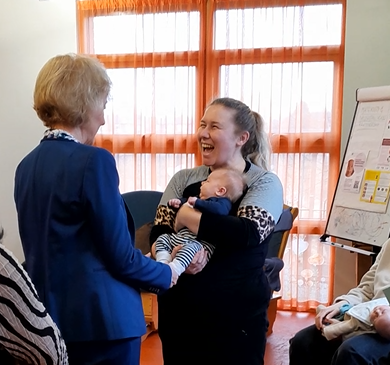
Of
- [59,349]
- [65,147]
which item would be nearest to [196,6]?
[65,147]

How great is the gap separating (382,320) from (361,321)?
11 centimetres

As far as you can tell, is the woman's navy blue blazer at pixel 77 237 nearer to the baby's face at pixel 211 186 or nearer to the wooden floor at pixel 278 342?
the baby's face at pixel 211 186

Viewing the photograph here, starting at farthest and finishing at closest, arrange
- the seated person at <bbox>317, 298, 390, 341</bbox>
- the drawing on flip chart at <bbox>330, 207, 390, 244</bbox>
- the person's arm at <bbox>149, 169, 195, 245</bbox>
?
1. the drawing on flip chart at <bbox>330, 207, 390, 244</bbox>
2. the person's arm at <bbox>149, 169, 195, 245</bbox>
3. the seated person at <bbox>317, 298, 390, 341</bbox>

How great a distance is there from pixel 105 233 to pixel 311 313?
294 cm

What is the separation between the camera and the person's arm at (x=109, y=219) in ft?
3.72

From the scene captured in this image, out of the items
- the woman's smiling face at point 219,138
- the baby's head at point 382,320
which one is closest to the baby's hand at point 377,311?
the baby's head at point 382,320

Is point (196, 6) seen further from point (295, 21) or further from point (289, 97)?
point (289, 97)

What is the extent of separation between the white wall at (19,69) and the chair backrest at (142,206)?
3.07 ft

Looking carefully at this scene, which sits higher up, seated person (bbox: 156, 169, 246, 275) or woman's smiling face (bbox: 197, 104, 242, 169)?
woman's smiling face (bbox: 197, 104, 242, 169)

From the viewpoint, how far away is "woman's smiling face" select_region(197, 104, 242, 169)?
5.81ft

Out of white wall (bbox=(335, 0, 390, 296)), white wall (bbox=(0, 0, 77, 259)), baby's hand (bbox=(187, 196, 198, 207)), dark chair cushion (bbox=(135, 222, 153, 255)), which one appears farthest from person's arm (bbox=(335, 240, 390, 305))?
white wall (bbox=(0, 0, 77, 259))

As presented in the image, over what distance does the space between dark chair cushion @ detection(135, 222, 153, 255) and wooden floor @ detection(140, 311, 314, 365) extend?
617 mm

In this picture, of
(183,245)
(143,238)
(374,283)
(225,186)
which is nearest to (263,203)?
(225,186)

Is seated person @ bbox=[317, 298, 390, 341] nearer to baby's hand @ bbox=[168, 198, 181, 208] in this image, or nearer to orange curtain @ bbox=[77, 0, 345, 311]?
baby's hand @ bbox=[168, 198, 181, 208]
